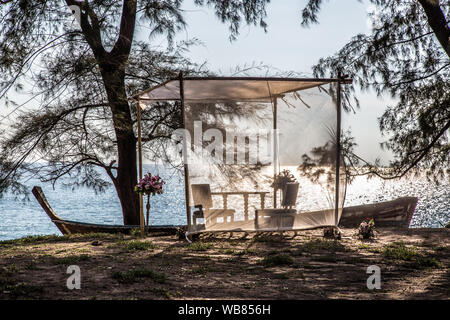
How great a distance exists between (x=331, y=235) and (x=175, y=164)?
3.76 meters

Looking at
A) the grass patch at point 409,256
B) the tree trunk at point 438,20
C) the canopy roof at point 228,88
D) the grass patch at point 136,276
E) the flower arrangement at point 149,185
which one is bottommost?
the grass patch at point 409,256

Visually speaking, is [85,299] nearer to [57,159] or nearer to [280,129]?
[280,129]

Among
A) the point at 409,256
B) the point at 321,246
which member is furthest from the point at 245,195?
the point at 409,256

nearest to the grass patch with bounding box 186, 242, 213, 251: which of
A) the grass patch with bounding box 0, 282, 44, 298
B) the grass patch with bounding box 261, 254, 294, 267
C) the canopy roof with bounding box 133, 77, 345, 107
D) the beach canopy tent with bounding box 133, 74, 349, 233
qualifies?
the beach canopy tent with bounding box 133, 74, 349, 233

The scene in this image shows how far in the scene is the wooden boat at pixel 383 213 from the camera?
8.26 m

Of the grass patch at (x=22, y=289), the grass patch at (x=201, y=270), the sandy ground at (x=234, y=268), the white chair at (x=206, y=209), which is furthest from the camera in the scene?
the white chair at (x=206, y=209)

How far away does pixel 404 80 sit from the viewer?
6977 mm

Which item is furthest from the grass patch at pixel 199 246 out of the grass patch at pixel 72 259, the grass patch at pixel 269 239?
the grass patch at pixel 72 259

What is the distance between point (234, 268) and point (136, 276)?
964 mm

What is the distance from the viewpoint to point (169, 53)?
829 centimetres

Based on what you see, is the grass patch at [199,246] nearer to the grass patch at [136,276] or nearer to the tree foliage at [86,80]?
the grass patch at [136,276]

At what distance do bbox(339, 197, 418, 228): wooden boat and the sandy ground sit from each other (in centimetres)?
162

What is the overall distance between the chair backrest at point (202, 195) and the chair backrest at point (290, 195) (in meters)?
1.03
